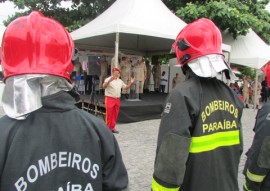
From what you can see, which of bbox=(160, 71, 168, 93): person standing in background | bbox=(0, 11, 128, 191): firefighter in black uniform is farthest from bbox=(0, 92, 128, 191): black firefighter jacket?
bbox=(160, 71, 168, 93): person standing in background

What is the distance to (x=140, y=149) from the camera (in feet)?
19.0

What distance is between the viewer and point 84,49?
12344 millimetres

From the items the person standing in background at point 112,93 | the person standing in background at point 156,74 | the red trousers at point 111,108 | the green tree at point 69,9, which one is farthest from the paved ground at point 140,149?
the green tree at point 69,9

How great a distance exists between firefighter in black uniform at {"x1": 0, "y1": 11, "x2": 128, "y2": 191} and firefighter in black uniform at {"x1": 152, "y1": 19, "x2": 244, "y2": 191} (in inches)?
16.9

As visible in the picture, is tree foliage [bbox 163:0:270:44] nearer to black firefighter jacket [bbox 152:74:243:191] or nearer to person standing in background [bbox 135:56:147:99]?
person standing in background [bbox 135:56:147:99]

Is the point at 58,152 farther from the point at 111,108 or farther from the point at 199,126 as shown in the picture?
the point at 111,108

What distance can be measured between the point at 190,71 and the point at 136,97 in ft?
27.7

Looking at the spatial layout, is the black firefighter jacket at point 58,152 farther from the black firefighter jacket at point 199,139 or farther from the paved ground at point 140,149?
the paved ground at point 140,149

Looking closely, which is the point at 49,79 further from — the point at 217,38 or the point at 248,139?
the point at 248,139

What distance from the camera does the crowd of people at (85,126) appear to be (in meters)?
1.14

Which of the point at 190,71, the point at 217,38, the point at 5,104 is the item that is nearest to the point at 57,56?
the point at 5,104

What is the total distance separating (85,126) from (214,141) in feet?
2.74

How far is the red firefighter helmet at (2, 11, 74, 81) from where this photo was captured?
117cm

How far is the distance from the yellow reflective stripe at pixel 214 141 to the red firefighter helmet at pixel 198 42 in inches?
19.0
